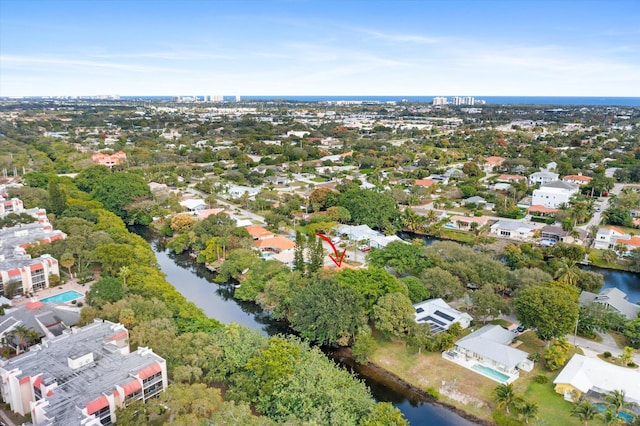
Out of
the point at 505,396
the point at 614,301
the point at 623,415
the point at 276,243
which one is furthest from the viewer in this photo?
the point at 276,243

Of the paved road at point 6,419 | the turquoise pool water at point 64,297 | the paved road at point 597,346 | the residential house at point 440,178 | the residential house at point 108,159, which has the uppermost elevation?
the residential house at point 108,159

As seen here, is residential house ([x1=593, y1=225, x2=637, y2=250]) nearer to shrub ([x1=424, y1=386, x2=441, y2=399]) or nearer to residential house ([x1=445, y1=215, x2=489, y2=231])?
residential house ([x1=445, y1=215, x2=489, y2=231])

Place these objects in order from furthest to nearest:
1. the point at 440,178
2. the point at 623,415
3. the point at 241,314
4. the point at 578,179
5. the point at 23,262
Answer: the point at 440,178, the point at 578,179, the point at 23,262, the point at 241,314, the point at 623,415

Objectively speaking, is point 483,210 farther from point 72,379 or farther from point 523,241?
point 72,379

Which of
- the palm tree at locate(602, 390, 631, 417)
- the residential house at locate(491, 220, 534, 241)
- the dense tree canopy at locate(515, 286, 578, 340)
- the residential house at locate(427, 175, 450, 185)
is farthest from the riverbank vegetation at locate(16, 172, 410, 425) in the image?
the residential house at locate(427, 175, 450, 185)

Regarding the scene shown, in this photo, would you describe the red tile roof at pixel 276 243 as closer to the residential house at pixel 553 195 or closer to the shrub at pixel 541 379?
the shrub at pixel 541 379

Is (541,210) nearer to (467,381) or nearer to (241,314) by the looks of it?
(467,381)

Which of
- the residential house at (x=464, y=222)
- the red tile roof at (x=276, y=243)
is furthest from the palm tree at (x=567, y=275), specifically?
the red tile roof at (x=276, y=243)

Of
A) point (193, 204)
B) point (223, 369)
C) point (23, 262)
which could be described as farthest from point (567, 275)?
point (193, 204)
